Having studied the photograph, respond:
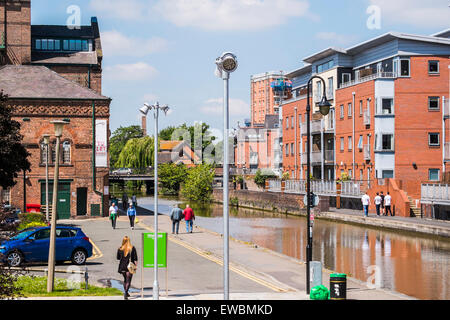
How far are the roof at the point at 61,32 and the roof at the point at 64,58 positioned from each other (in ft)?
7.78

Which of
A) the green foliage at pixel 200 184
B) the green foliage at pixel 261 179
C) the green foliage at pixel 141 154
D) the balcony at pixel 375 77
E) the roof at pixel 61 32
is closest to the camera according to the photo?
the balcony at pixel 375 77

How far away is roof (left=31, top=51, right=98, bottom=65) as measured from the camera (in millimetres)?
60938

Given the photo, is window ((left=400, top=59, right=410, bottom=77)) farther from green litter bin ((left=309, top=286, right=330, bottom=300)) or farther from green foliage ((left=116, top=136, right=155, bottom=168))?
green foliage ((left=116, top=136, right=155, bottom=168))

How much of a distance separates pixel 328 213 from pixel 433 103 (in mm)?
12861

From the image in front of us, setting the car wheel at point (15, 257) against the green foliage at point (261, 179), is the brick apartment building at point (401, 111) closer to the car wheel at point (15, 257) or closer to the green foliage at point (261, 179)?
the green foliage at point (261, 179)

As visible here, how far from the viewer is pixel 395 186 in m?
48.2

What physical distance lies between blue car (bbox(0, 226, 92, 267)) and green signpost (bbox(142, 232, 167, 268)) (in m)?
6.69

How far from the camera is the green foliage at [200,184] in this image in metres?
85.2

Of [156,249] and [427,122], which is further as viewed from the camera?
[427,122]

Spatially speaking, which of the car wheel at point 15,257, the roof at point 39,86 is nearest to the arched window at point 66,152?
the roof at point 39,86

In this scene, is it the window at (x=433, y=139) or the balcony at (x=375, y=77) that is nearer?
the window at (x=433, y=139)

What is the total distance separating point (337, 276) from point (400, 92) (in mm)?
39506
